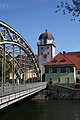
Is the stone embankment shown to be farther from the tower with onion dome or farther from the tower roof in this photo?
the tower roof

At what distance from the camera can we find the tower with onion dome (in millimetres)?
72875

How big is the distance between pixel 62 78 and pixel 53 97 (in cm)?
1174

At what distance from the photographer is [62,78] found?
60.0 metres

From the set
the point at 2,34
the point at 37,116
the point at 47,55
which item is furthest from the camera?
the point at 47,55

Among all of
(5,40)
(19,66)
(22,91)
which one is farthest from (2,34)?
(19,66)

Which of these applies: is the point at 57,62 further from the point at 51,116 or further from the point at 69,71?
the point at 51,116

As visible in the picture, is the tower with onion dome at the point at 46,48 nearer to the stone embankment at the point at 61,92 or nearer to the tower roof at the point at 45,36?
the tower roof at the point at 45,36

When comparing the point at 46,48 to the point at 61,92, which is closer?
the point at 61,92

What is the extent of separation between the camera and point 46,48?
246 ft

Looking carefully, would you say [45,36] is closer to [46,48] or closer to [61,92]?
[46,48]

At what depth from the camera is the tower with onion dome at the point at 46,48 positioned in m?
72.9

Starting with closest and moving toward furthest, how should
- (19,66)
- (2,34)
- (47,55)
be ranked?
(2,34) < (19,66) < (47,55)

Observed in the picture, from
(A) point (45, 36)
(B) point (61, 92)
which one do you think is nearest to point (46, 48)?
(A) point (45, 36)

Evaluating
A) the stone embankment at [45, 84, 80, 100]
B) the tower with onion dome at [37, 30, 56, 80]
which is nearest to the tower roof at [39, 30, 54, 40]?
the tower with onion dome at [37, 30, 56, 80]
